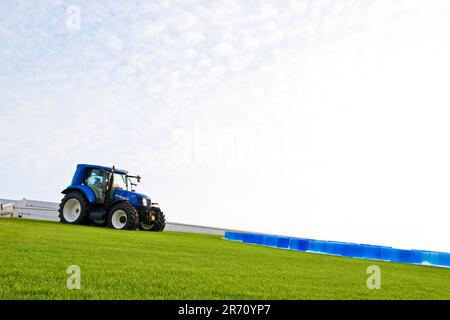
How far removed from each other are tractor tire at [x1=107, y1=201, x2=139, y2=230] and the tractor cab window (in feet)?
3.45

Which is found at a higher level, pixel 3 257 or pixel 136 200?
pixel 136 200

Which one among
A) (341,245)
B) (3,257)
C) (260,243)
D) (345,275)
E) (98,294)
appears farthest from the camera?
(260,243)

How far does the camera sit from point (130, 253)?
27.7 ft

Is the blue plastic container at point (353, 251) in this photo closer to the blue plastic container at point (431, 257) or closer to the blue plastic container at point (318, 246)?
the blue plastic container at point (318, 246)

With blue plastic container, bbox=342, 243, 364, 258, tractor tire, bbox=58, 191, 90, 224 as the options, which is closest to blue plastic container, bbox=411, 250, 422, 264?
blue plastic container, bbox=342, 243, 364, 258

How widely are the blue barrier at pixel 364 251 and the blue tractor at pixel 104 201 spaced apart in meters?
5.63

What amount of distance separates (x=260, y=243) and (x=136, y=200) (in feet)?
19.0

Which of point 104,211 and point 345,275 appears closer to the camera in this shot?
point 345,275

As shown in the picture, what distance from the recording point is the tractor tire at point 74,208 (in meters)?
17.8

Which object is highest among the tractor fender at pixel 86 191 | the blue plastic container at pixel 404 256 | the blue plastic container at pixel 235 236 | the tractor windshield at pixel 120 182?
the tractor windshield at pixel 120 182

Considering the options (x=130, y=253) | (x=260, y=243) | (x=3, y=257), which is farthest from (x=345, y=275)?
(x=260, y=243)

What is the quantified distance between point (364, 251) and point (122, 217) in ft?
31.3

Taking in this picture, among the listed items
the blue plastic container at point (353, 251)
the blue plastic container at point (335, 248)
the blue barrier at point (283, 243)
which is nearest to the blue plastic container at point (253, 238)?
the blue barrier at point (283, 243)
